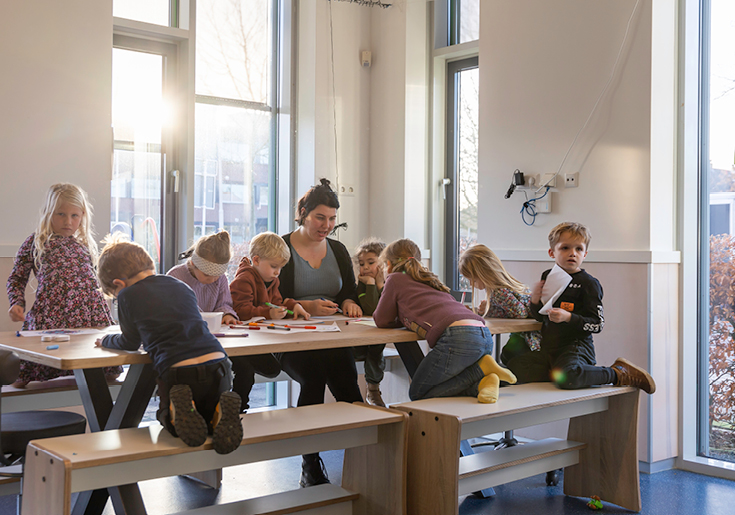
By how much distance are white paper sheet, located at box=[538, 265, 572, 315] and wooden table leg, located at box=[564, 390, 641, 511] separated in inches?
17.2

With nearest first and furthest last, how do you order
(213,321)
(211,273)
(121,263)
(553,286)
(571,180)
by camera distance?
1. (121,263)
2. (213,321)
3. (211,273)
4. (553,286)
5. (571,180)

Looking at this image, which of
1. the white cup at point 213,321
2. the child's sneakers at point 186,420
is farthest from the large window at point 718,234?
the child's sneakers at point 186,420

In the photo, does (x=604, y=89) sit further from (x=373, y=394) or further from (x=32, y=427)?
(x=32, y=427)

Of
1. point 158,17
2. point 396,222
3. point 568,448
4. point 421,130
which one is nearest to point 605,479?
point 568,448

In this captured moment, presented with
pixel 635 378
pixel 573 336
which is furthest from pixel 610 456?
pixel 573 336

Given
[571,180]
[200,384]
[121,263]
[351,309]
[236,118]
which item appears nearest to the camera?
[200,384]

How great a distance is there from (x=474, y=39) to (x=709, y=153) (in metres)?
1.66

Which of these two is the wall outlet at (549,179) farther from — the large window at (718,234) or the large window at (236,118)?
the large window at (236,118)

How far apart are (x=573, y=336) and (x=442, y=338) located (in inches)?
27.9

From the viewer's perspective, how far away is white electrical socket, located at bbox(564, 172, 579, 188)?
11.2 feet

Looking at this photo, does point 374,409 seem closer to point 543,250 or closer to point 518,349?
point 518,349

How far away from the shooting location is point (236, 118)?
435 centimetres

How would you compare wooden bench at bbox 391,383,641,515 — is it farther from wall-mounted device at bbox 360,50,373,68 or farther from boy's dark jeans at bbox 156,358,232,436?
wall-mounted device at bbox 360,50,373,68

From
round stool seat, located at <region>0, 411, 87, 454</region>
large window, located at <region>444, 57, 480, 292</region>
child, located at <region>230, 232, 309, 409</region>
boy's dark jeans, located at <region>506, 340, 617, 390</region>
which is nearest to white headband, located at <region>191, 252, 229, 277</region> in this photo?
child, located at <region>230, 232, 309, 409</region>
